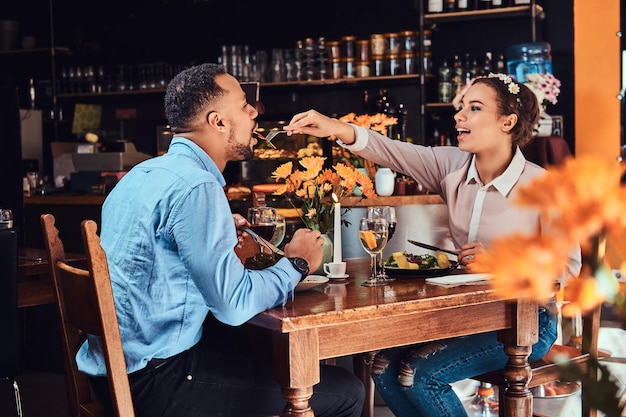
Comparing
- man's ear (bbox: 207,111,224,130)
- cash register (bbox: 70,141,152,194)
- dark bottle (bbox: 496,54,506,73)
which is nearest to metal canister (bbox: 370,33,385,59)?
dark bottle (bbox: 496,54,506,73)

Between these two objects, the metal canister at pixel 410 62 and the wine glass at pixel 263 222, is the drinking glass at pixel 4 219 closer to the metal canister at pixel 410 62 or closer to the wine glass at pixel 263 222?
the wine glass at pixel 263 222

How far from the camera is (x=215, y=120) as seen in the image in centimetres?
210

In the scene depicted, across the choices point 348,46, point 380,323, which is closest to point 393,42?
point 348,46

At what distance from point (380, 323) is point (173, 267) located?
0.50 metres

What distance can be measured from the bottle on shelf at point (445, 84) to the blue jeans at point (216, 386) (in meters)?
4.49

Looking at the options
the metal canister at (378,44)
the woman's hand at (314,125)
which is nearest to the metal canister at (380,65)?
the metal canister at (378,44)

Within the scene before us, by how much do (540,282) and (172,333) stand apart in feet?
4.85

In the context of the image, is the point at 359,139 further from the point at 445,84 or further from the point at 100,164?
the point at 100,164

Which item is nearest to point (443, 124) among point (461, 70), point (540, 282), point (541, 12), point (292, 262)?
point (461, 70)

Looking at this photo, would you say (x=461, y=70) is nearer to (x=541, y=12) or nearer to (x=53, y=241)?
(x=541, y=12)

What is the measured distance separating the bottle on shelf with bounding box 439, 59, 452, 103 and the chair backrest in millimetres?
4101

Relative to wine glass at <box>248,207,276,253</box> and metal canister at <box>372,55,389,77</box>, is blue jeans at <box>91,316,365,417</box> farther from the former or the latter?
metal canister at <box>372,55,389,77</box>

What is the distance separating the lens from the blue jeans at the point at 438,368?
7.69ft

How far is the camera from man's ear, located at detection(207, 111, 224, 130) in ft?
6.85
